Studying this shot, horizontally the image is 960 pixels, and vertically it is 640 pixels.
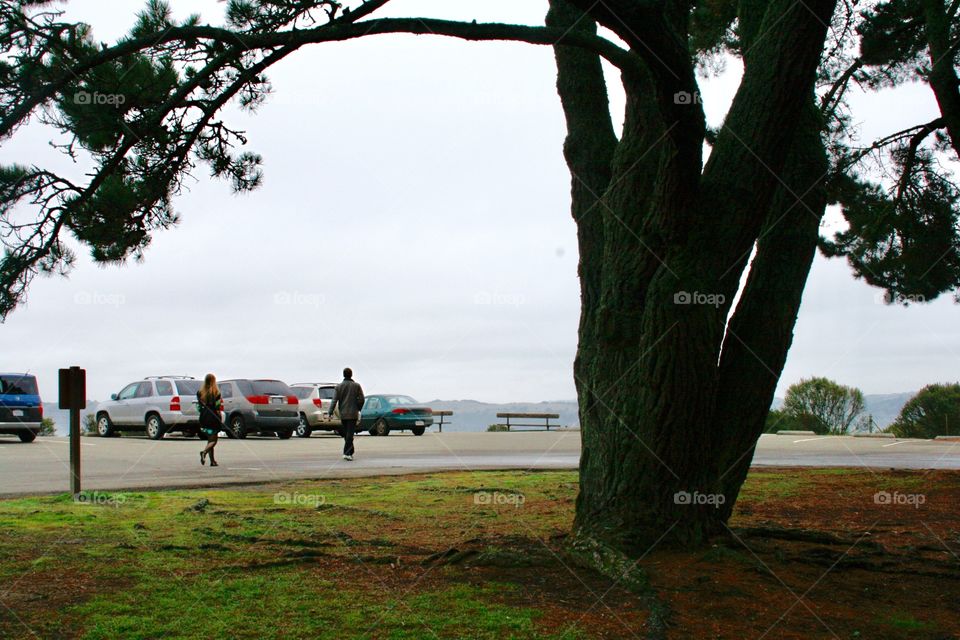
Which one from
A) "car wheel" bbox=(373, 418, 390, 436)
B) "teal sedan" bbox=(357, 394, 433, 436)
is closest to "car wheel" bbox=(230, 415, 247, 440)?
"teal sedan" bbox=(357, 394, 433, 436)

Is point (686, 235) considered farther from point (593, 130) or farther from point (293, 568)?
point (293, 568)

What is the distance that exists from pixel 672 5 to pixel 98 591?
555cm

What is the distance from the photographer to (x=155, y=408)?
27.6 m

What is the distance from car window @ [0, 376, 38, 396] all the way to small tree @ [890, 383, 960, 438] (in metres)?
31.7

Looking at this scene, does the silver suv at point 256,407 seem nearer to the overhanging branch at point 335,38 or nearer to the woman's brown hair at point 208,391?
the woman's brown hair at point 208,391

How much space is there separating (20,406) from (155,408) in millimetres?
3694

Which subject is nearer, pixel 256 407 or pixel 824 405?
pixel 256 407

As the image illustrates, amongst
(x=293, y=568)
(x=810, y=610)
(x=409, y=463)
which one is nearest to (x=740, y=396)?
(x=810, y=610)

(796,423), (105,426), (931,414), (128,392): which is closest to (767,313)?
(128,392)

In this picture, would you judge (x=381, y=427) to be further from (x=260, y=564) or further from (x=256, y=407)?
(x=260, y=564)

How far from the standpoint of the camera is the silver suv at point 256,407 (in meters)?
27.7

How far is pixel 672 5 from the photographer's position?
6.83 metres

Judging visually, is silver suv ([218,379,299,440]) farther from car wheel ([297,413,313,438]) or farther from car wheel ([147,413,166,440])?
car wheel ([297,413,313,438])

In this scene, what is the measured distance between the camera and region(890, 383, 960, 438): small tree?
123ft
